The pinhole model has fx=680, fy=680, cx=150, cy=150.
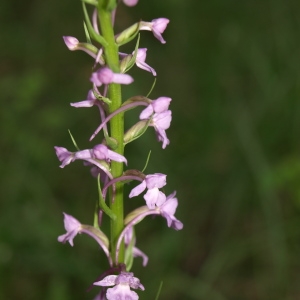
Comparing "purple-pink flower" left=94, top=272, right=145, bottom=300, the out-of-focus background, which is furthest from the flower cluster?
the out-of-focus background

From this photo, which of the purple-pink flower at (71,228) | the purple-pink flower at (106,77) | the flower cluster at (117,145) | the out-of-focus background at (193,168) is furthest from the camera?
the out-of-focus background at (193,168)

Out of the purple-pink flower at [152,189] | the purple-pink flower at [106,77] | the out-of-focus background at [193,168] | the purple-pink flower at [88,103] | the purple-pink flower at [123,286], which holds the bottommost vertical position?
the purple-pink flower at [123,286]

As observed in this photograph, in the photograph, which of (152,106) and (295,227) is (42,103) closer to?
(295,227)

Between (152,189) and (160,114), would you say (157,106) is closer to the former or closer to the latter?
(160,114)

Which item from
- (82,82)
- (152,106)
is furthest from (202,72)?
(152,106)

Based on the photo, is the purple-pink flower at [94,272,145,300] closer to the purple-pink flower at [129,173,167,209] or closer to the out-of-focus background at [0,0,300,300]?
the purple-pink flower at [129,173,167,209]

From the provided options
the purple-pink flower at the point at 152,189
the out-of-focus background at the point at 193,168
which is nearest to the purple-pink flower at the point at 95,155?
the purple-pink flower at the point at 152,189

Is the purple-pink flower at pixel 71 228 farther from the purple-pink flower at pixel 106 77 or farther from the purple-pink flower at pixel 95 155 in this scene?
the purple-pink flower at pixel 106 77
